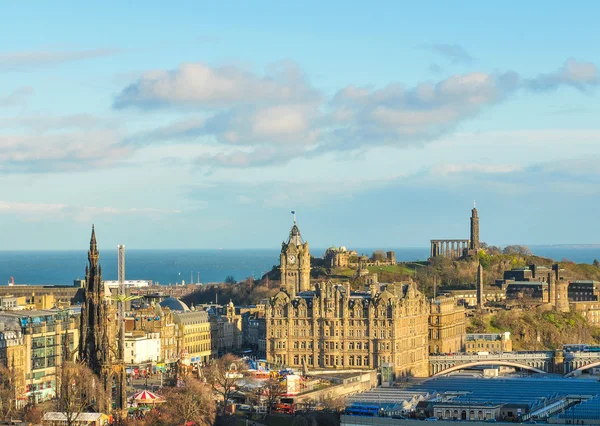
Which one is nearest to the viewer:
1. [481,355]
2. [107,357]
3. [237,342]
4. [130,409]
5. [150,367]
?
[107,357]

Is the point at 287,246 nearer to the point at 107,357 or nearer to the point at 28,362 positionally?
the point at 28,362

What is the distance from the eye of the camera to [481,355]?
17825 centimetres

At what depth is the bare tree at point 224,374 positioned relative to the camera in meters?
139

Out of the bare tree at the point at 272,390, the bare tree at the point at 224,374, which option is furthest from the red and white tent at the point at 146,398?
the bare tree at the point at 272,390

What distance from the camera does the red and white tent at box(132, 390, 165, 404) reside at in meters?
128

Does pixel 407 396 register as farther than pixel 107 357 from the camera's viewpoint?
Yes

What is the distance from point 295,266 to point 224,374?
158 feet

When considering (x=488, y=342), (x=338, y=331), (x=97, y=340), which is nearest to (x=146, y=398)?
(x=97, y=340)

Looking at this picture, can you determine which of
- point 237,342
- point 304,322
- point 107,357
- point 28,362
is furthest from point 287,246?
point 107,357

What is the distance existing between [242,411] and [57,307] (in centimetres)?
4133

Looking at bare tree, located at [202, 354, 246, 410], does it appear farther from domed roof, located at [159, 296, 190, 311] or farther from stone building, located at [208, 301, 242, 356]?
domed roof, located at [159, 296, 190, 311]

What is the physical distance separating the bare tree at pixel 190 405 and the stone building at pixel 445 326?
55523 mm

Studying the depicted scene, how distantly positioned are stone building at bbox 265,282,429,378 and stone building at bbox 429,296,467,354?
13058mm

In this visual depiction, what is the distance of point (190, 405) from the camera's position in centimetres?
12419
